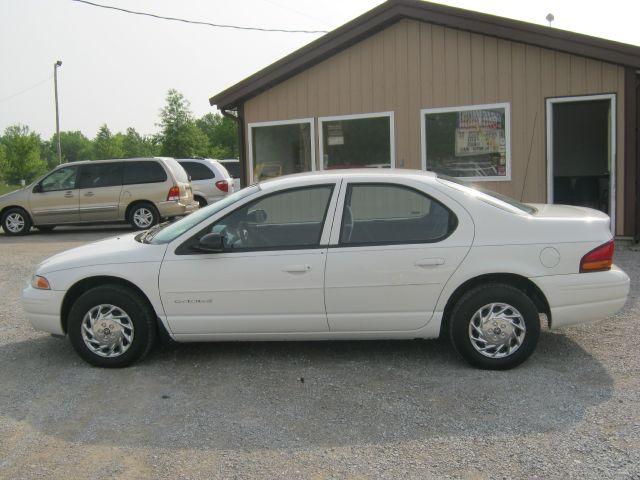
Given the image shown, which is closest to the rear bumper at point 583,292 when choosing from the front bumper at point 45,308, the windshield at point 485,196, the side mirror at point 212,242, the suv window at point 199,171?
the windshield at point 485,196

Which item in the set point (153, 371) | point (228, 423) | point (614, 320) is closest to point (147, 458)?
point (228, 423)

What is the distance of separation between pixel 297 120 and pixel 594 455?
30.2 feet

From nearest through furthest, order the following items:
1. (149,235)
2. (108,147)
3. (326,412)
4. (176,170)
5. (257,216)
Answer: (326,412), (257,216), (149,235), (176,170), (108,147)

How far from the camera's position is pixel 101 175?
49.9ft

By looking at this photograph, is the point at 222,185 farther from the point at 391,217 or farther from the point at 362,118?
the point at 391,217

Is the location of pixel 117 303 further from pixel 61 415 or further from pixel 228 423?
pixel 228 423

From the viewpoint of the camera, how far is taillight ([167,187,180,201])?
15.0 meters

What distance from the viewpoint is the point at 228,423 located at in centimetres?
402

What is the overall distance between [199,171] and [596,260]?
13.9 m

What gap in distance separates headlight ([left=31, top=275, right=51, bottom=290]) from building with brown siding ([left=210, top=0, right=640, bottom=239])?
7111 millimetres

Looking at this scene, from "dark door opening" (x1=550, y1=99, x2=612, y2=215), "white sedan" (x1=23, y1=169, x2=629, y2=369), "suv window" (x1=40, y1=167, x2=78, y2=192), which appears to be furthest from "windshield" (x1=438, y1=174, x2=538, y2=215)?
"suv window" (x1=40, y1=167, x2=78, y2=192)

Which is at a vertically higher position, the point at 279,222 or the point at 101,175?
the point at 101,175

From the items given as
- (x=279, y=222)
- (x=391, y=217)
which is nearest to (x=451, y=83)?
(x=391, y=217)

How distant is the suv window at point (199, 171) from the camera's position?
17.4m
